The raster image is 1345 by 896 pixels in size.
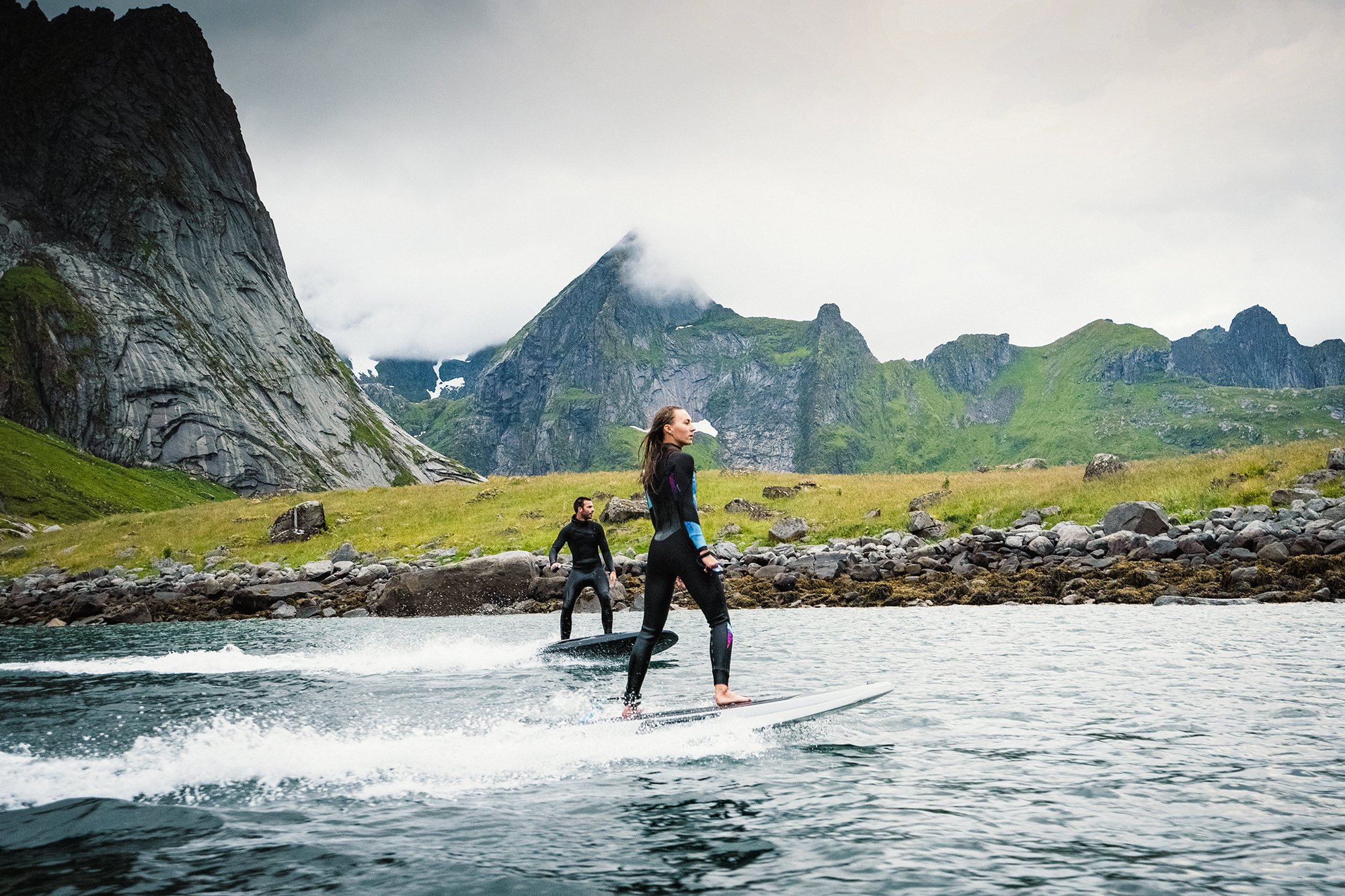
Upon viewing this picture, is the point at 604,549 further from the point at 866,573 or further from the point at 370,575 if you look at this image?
the point at 370,575

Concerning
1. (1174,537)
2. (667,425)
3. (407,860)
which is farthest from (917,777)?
(1174,537)

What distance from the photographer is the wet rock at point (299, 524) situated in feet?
131

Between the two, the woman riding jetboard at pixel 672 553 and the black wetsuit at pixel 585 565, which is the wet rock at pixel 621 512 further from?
the woman riding jetboard at pixel 672 553

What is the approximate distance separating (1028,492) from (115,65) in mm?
173400

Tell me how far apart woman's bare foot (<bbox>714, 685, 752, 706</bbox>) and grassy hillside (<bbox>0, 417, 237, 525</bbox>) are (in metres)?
85.3

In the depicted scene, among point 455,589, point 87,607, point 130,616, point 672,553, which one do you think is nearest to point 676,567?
point 672,553

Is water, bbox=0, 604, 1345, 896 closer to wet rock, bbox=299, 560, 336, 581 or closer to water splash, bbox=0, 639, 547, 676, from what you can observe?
water splash, bbox=0, 639, 547, 676

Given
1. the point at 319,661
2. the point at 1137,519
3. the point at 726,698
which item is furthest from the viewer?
the point at 1137,519

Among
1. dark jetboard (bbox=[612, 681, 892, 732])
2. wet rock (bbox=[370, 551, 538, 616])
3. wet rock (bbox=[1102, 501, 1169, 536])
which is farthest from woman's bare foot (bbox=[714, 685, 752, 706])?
wet rock (bbox=[370, 551, 538, 616])

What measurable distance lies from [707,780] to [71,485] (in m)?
101

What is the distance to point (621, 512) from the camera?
121 feet

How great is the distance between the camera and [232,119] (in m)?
157

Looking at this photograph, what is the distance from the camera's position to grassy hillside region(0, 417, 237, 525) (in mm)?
76625

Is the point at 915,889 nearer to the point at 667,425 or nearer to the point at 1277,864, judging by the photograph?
the point at 1277,864
